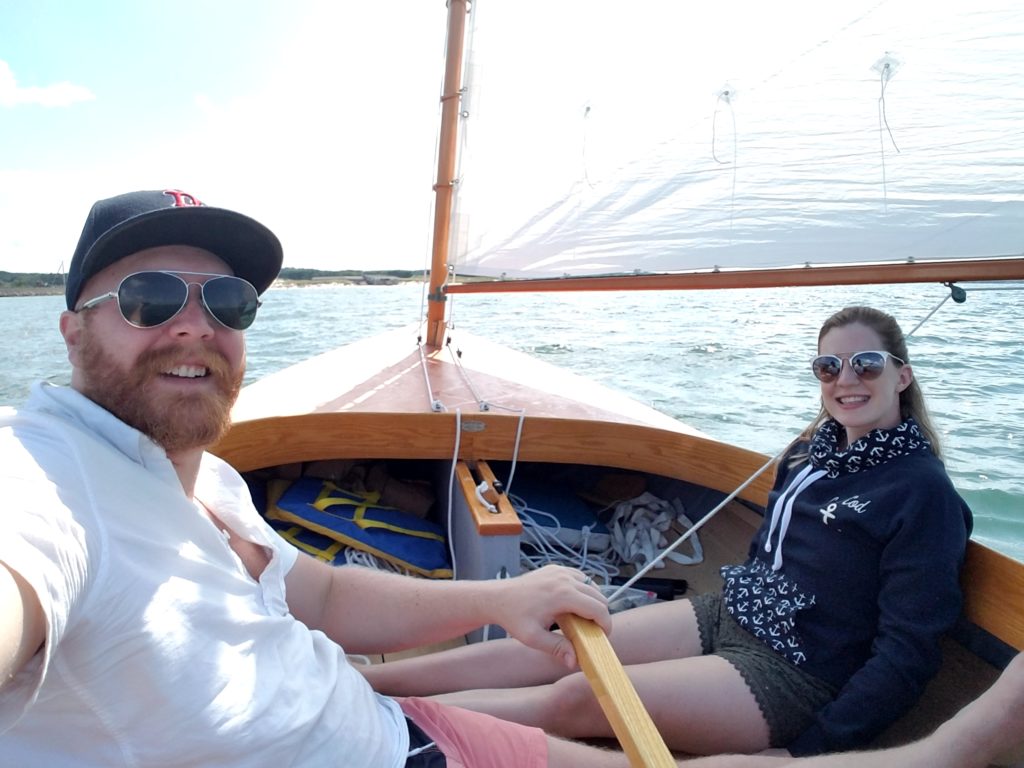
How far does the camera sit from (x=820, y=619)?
125 centimetres

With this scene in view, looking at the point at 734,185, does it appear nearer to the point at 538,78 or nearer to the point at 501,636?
the point at 538,78

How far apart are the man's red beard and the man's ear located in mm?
13

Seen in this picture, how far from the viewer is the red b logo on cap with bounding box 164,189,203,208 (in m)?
0.89

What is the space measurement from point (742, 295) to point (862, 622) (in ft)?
57.1

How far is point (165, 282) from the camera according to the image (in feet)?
2.79

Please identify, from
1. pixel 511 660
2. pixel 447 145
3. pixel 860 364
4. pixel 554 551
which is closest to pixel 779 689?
pixel 511 660

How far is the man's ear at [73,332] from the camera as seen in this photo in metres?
0.83

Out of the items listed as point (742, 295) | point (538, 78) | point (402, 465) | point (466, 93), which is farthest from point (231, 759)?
point (742, 295)

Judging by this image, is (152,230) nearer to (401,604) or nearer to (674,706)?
(401,604)

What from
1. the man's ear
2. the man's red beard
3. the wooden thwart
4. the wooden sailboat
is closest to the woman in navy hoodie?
the wooden sailboat

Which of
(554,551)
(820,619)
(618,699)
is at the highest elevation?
(618,699)

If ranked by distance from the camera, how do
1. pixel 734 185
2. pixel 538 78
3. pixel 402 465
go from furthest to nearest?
pixel 538 78, pixel 402 465, pixel 734 185

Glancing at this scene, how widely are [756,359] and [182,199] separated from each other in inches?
286

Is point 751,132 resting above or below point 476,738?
above
